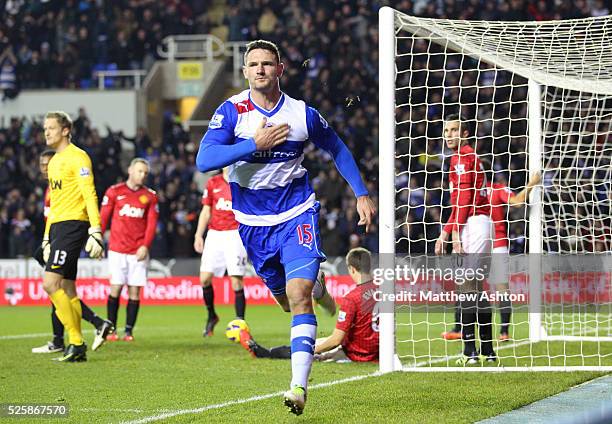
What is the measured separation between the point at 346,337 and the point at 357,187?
10.0ft

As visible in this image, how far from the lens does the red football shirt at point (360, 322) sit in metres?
9.09

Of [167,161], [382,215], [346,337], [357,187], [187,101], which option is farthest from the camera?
[187,101]

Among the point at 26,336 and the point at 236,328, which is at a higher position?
the point at 236,328

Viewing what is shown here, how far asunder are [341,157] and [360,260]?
2.73 metres

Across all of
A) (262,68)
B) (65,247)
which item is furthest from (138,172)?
(262,68)

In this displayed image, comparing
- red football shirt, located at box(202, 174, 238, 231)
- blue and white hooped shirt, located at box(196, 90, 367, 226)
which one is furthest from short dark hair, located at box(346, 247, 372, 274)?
red football shirt, located at box(202, 174, 238, 231)

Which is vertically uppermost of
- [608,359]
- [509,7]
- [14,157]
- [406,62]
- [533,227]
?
[509,7]

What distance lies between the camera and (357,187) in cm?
650

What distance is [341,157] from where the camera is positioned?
6.69 meters

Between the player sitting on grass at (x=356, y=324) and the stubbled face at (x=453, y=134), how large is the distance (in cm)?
120

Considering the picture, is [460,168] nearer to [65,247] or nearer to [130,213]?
[65,247]

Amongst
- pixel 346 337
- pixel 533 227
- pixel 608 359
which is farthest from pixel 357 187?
pixel 533 227

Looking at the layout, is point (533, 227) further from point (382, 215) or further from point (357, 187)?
point (357, 187)

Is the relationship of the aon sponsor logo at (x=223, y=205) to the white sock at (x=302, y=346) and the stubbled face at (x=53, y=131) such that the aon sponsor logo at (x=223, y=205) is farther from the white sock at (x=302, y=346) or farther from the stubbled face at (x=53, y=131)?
the white sock at (x=302, y=346)
